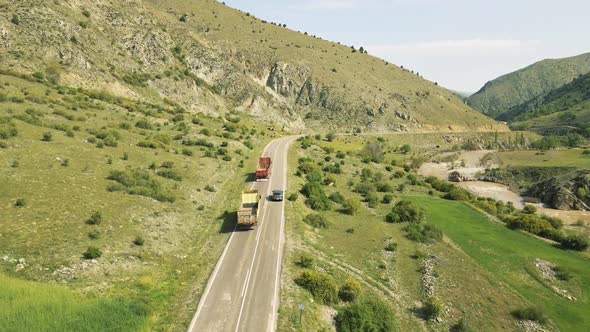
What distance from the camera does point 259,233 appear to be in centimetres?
3656

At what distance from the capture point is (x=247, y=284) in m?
27.1

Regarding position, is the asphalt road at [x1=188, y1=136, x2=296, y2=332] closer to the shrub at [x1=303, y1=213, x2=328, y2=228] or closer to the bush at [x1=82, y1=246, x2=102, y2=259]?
the shrub at [x1=303, y1=213, x2=328, y2=228]

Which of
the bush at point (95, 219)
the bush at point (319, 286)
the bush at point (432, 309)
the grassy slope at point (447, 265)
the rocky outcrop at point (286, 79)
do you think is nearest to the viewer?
the bush at point (319, 286)

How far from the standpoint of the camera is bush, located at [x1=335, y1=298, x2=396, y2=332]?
24.5 meters

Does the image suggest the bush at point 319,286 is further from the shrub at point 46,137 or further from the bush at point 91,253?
the shrub at point 46,137

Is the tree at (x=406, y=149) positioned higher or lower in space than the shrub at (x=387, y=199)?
higher

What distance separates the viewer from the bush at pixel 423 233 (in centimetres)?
4284

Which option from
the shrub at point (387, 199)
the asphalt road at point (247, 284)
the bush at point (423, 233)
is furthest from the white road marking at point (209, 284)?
the shrub at point (387, 199)

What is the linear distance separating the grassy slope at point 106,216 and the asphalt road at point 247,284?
43.8 inches

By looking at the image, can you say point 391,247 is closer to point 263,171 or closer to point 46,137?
point 263,171

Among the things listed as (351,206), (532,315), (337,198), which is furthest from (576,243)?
(337,198)

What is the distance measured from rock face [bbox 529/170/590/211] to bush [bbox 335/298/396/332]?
67.3 meters

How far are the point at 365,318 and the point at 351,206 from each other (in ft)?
84.2

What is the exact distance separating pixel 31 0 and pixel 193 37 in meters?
57.2
